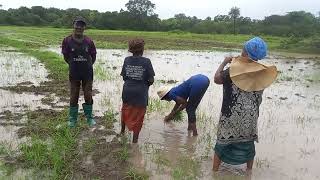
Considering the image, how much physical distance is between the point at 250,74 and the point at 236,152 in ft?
3.23

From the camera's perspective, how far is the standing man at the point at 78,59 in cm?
662

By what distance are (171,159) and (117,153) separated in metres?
0.71

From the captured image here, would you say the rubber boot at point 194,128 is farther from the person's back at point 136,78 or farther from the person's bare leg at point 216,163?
the person's bare leg at point 216,163

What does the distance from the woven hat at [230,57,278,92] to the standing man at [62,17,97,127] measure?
255cm

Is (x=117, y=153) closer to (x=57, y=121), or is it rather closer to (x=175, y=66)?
(x=57, y=121)

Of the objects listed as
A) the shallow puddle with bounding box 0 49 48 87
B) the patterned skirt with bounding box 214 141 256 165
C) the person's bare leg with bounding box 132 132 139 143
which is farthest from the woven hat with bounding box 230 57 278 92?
the shallow puddle with bounding box 0 49 48 87

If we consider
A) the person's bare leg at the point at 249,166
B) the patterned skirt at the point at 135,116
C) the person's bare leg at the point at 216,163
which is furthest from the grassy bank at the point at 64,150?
the person's bare leg at the point at 249,166

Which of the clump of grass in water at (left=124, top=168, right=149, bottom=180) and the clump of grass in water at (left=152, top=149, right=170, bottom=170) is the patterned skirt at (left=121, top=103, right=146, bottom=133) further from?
the clump of grass in water at (left=124, top=168, right=149, bottom=180)

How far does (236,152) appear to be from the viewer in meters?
5.36

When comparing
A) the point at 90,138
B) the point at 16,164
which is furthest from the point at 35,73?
the point at 16,164

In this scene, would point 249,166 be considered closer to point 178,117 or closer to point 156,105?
point 178,117

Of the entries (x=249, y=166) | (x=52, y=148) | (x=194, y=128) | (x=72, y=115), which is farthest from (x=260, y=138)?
(x=52, y=148)

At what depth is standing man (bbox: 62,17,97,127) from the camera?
662cm

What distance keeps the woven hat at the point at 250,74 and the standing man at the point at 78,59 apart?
255 centimetres
